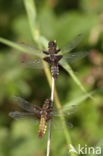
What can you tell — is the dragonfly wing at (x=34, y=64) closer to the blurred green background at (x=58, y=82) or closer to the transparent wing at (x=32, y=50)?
the transparent wing at (x=32, y=50)

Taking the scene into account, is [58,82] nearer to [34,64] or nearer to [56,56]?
[34,64]

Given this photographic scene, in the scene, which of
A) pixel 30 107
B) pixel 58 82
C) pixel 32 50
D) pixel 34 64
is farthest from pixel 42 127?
pixel 58 82

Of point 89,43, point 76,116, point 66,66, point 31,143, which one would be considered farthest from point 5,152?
point 66,66

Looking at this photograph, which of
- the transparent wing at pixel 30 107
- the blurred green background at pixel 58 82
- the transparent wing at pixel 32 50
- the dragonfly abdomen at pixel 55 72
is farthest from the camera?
the blurred green background at pixel 58 82

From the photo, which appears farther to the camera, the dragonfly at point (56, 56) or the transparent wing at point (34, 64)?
the transparent wing at point (34, 64)

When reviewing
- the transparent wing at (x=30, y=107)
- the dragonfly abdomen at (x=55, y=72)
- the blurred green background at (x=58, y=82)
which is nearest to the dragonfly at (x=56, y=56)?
the dragonfly abdomen at (x=55, y=72)

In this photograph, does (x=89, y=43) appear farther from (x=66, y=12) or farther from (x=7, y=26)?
(x=7, y=26)
